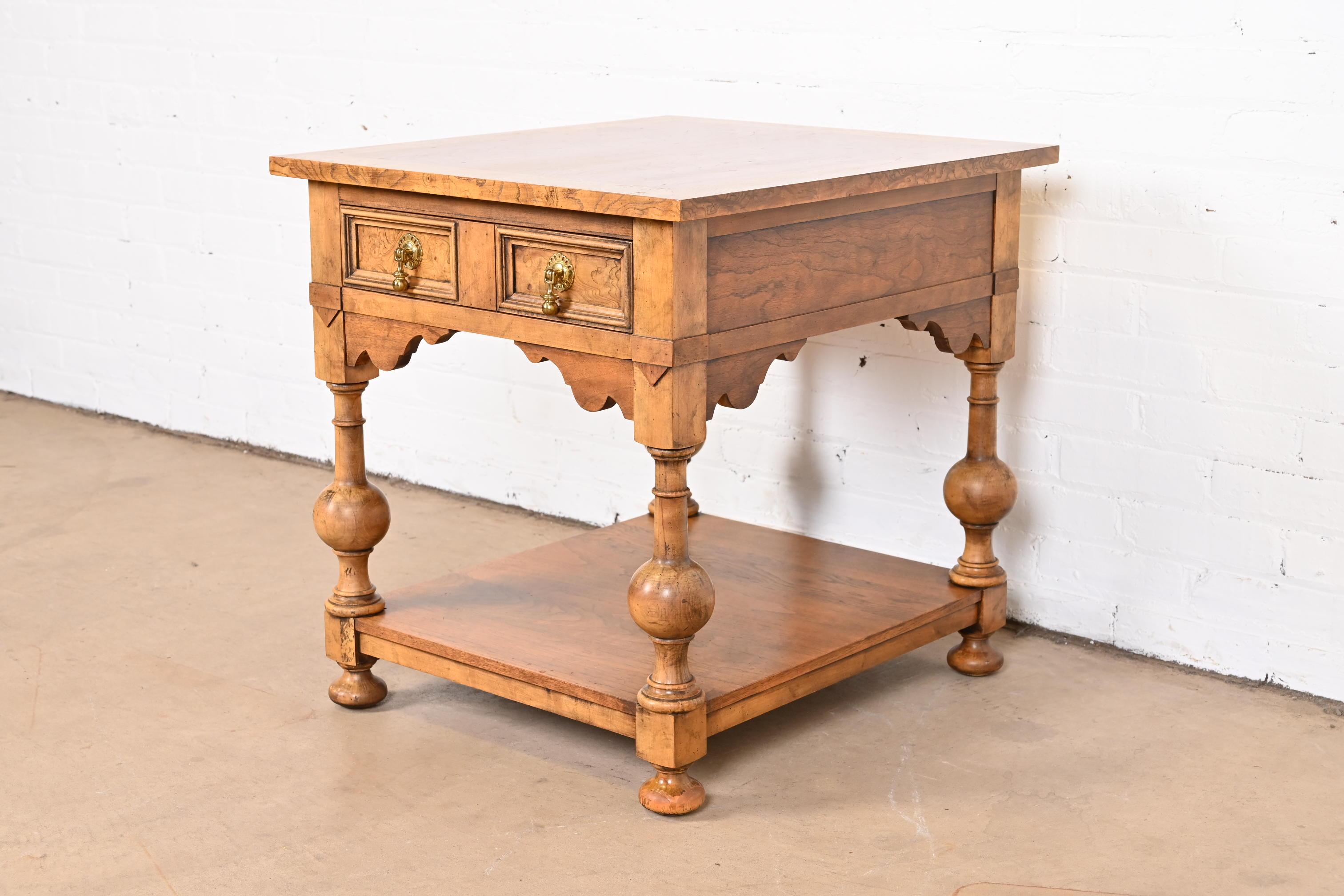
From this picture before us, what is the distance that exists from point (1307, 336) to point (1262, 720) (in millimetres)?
613

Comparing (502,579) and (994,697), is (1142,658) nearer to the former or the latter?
(994,697)

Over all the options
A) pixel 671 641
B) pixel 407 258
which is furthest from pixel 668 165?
pixel 671 641

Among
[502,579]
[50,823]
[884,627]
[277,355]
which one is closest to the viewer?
Result: [50,823]

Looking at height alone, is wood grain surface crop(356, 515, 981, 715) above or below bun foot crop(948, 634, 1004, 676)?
above

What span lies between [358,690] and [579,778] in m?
0.46

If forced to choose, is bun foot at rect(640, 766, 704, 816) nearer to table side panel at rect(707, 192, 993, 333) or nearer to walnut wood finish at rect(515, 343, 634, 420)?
walnut wood finish at rect(515, 343, 634, 420)

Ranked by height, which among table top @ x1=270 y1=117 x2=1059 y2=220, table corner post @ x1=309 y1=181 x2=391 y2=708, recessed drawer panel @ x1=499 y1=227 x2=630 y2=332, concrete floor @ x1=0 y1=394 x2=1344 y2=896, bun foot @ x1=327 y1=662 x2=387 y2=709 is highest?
table top @ x1=270 y1=117 x2=1059 y2=220

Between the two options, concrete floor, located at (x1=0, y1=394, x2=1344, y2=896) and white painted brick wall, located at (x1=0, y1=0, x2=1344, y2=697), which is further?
white painted brick wall, located at (x1=0, y1=0, x2=1344, y2=697)

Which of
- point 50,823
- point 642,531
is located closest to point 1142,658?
point 642,531

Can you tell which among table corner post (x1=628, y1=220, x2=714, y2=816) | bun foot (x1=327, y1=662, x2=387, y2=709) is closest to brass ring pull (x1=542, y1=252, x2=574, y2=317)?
table corner post (x1=628, y1=220, x2=714, y2=816)

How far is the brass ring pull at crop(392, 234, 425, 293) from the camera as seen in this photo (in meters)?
2.32

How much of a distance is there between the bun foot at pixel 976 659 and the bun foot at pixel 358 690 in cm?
97

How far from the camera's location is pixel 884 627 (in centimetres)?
257

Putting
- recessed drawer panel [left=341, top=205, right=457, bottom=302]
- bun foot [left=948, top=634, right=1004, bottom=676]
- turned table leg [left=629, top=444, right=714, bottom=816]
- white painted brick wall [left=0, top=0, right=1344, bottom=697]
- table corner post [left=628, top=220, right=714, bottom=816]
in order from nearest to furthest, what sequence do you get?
table corner post [left=628, top=220, right=714, bottom=816], turned table leg [left=629, top=444, right=714, bottom=816], recessed drawer panel [left=341, top=205, right=457, bottom=302], white painted brick wall [left=0, top=0, right=1344, bottom=697], bun foot [left=948, top=634, right=1004, bottom=676]
